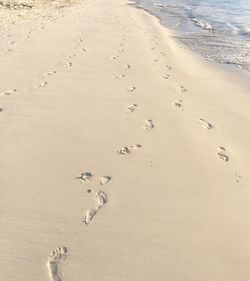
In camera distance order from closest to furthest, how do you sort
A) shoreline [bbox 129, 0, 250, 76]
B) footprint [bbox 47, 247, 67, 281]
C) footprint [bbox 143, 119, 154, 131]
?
footprint [bbox 47, 247, 67, 281] → footprint [bbox 143, 119, 154, 131] → shoreline [bbox 129, 0, 250, 76]

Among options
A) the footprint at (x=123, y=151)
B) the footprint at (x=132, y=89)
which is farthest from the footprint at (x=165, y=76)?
the footprint at (x=123, y=151)

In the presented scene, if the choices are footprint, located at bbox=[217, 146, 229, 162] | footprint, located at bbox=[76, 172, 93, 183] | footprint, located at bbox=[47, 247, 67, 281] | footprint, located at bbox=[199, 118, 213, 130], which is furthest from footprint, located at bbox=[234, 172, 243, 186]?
footprint, located at bbox=[47, 247, 67, 281]

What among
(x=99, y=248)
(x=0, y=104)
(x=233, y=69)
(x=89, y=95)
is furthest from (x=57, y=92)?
(x=233, y=69)

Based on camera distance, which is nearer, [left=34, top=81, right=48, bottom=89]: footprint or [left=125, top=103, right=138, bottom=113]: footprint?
[left=125, top=103, right=138, bottom=113]: footprint

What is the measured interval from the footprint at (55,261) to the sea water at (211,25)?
335 inches

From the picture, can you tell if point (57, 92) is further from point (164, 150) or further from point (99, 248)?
point (99, 248)

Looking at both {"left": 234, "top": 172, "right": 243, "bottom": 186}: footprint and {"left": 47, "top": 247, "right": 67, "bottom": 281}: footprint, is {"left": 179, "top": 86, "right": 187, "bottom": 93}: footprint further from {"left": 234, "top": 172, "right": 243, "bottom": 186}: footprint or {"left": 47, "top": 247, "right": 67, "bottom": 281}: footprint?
{"left": 47, "top": 247, "right": 67, "bottom": 281}: footprint

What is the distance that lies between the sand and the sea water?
8.89ft

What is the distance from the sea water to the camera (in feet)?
42.6

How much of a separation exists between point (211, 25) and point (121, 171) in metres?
13.4

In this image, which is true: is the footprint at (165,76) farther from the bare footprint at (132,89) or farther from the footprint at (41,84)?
the footprint at (41,84)

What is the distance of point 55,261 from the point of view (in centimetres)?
386

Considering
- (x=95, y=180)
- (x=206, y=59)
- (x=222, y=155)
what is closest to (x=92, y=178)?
(x=95, y=180)

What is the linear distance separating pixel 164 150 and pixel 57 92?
281 cm
